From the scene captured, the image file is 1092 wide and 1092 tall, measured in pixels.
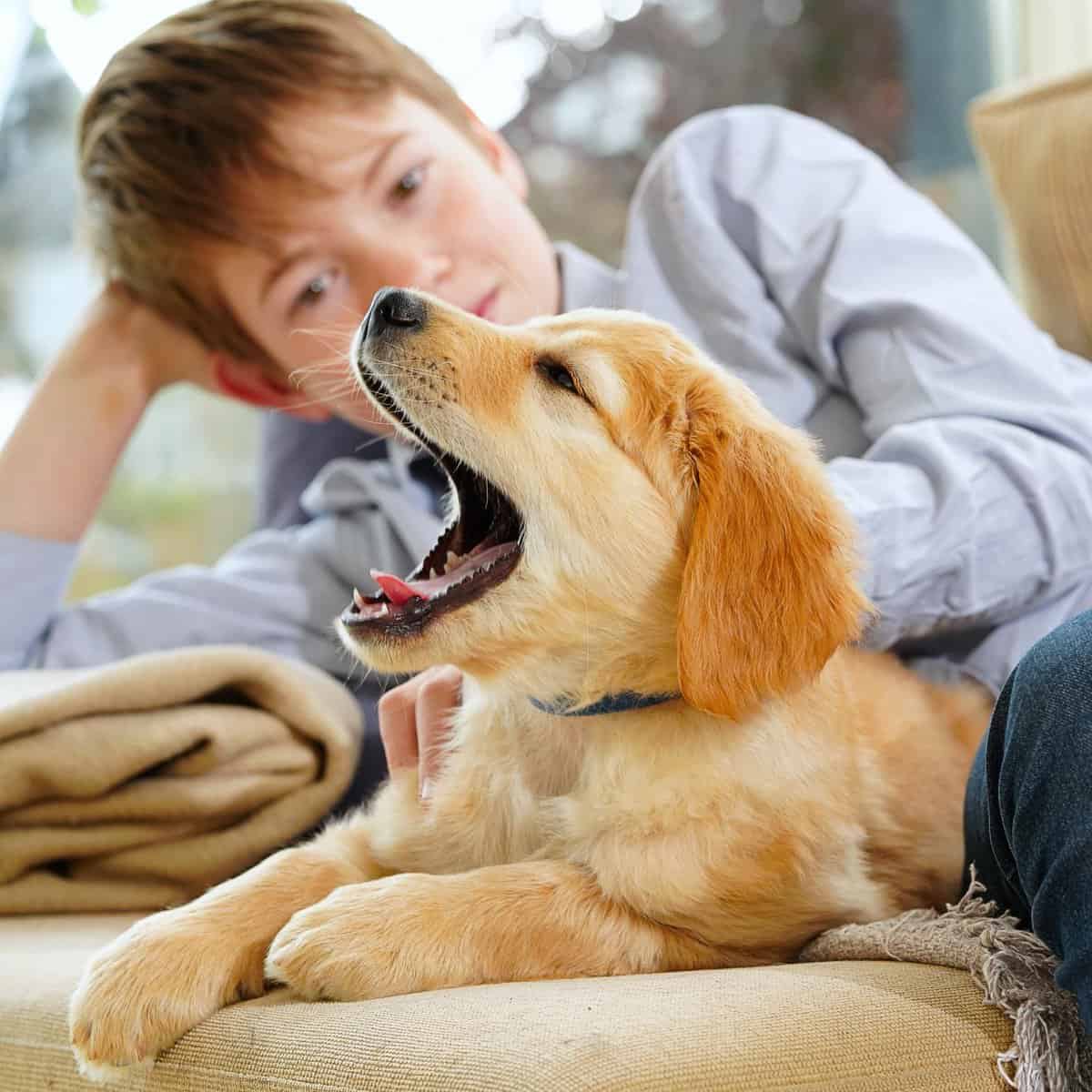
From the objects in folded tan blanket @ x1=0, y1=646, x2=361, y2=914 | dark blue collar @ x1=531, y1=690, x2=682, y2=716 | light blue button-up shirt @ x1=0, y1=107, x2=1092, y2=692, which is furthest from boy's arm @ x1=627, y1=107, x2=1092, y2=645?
folded tan blanket @ x1=0, y1=646, x2=361, y2=914

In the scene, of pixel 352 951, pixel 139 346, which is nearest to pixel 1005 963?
pixel 352 951

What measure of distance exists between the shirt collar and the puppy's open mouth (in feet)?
2.07

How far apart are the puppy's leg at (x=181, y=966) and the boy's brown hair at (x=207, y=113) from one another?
0.95m

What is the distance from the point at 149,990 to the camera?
2.91 ft

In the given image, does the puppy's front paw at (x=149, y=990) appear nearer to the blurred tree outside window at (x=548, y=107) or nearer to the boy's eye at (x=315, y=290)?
the boy's eye at (x=315, y=290)

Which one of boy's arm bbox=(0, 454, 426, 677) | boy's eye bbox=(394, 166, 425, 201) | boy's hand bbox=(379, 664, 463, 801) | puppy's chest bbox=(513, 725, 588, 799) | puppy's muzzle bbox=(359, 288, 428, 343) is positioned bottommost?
boy's arm bbox=(0, 454, 426, 677)

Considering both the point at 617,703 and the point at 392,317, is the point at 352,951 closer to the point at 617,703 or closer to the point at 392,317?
the point at 617,703

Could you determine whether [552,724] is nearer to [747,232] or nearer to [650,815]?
[650,815]

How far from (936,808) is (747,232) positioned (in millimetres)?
826

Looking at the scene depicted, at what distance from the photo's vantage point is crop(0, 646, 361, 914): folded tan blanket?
1.32m

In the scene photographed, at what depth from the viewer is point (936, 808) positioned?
46.6 inches

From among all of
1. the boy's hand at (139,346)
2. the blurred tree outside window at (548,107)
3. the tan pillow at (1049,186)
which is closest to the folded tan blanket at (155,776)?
the boy's hand at (139,346)

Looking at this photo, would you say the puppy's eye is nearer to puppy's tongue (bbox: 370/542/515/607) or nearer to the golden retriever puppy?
the golden retriever puppy

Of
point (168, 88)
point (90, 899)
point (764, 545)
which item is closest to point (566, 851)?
point (764, 545)
